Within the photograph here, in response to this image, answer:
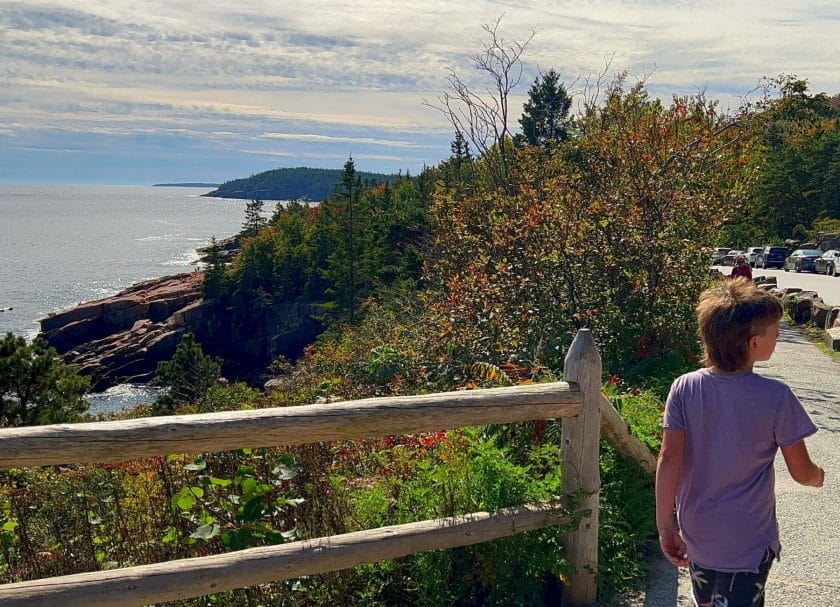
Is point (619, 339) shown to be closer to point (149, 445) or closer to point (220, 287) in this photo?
point (149, 445)

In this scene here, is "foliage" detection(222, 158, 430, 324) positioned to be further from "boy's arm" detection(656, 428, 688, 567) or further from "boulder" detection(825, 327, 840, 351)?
"boy's arm" detection(656, 428, 688, 567)

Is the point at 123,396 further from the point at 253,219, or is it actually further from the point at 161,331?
the point at 253,219

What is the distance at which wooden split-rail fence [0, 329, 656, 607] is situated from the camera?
291 cm

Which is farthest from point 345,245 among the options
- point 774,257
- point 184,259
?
point 184,259

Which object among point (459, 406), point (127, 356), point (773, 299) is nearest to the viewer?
point (773, 299)

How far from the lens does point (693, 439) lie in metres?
2.62

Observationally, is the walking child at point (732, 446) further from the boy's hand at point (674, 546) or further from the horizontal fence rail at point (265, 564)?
the horizontal fence rail at point (265, 564)

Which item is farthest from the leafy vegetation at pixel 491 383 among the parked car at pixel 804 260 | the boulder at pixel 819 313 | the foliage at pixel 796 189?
the foliage at pixel 796 189

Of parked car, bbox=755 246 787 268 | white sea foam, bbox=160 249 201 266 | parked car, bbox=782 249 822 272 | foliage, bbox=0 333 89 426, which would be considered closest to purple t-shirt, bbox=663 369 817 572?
foliage, bbox=0 333 89 426

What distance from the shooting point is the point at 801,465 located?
2574 millimetres

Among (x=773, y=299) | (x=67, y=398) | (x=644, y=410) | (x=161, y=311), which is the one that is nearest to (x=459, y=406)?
(x=773, y=299)

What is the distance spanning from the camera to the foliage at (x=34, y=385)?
18.3m

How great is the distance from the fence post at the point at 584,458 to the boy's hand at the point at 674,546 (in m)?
1.23

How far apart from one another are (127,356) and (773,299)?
6474cm
